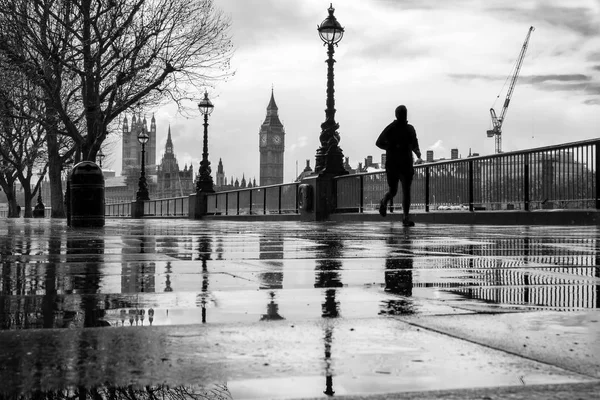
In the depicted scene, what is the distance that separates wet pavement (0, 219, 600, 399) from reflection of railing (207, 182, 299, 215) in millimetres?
22227

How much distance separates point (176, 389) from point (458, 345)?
29.6 inches

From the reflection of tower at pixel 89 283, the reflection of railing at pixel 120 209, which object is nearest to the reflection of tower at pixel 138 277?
the reflection of tower at pixel 89 283

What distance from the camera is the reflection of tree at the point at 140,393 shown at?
1.32 m

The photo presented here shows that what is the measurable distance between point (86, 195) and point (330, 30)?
9.60 m

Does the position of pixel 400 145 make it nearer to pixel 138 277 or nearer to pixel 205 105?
pixel 138 277

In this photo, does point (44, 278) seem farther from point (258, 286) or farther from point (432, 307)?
point (432, 307)

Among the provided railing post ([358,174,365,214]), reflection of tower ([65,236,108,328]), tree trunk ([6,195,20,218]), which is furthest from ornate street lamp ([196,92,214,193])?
reflection of tower ([65,236,108,328])

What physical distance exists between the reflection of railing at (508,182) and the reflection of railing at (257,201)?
5650 millimetres

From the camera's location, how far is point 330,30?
70.9ft

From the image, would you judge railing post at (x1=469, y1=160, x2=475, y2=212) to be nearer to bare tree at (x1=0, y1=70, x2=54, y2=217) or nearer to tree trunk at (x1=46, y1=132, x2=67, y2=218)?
bare tree at (x1=0, y1=70, x2=54, y2=217)

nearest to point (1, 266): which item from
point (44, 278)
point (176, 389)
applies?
point (44, 278)

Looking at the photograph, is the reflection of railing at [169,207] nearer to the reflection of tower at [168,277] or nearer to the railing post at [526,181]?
the railing post at [526,181]

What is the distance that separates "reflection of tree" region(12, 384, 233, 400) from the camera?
A: 1.32m

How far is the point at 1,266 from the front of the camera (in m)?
4.48
